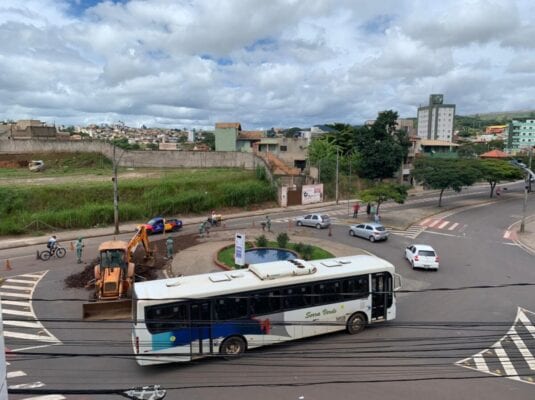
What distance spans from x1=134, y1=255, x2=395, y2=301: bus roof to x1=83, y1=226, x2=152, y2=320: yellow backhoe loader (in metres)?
3.47

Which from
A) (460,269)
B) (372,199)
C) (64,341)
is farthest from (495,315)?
(372,199)

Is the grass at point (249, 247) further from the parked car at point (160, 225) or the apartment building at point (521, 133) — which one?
the apartment building at point (521, 133)

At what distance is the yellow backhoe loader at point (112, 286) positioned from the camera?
55.9 feet

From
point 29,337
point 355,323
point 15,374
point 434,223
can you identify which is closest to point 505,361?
point 355,323

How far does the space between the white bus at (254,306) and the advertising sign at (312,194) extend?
116 ft

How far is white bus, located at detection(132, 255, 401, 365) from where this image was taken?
43.5 feet

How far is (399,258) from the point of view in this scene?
2784 cm

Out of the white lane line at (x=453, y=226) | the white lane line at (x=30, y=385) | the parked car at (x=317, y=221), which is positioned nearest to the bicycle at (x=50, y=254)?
the white lane line at (x=30, y=385)

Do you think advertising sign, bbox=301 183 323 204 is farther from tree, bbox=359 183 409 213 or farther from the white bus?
the white bus

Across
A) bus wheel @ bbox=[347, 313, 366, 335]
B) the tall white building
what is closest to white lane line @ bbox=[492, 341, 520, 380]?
bus wheel @ bbox=[347, 313, 366, 335]

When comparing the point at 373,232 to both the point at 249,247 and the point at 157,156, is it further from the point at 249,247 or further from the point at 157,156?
the point at 157,156

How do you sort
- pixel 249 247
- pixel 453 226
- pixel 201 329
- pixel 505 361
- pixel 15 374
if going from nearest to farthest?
pixel 15 374
pixel 201 329
pixel 505 361
pixel 249 247
pixel 453 226

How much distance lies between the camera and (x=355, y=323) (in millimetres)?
16047

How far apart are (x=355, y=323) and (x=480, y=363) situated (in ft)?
14.4
